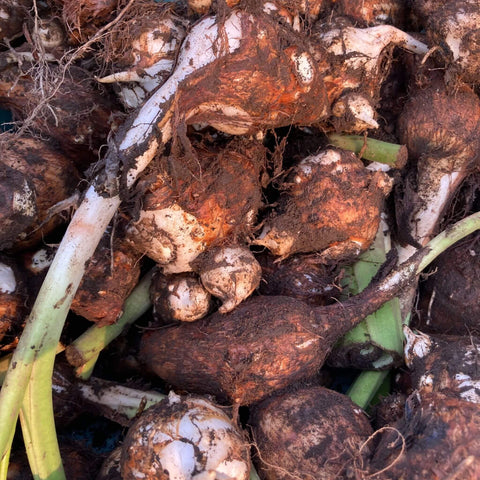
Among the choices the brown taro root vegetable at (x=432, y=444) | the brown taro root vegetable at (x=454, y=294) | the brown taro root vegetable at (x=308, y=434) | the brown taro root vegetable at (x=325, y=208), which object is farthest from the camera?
the brown taro root vegetable at (x=454, y=294)

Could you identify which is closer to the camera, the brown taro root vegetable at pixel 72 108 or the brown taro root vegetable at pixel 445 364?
the brown taro root vegetable at pixel 445 364

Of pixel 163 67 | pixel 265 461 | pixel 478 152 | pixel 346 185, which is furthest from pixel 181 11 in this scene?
pixel 265 461

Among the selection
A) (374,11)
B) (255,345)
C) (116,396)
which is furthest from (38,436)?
(374,11)

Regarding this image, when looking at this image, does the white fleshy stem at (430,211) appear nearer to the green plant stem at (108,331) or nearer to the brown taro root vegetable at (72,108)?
the green plant stem at (108,331)

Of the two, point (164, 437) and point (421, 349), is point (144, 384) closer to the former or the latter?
point (164, 437)

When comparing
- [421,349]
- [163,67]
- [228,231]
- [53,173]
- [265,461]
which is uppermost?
[163,67]

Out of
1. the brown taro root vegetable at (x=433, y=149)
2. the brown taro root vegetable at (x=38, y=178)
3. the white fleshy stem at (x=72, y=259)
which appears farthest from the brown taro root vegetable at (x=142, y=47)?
the brown taro root vegetable at (x=433, y=149)
